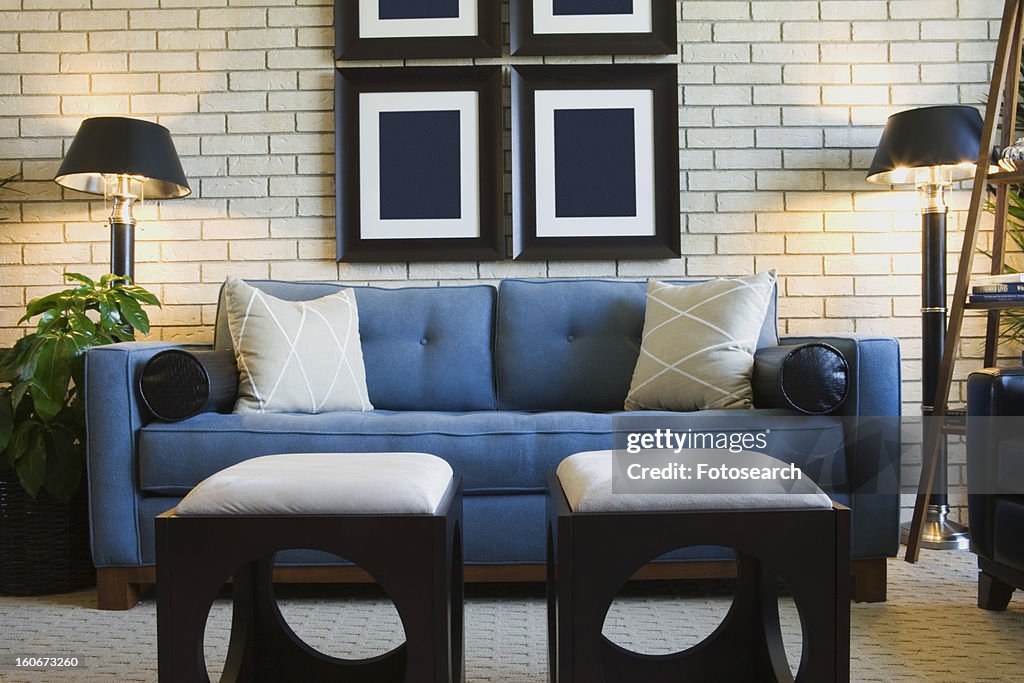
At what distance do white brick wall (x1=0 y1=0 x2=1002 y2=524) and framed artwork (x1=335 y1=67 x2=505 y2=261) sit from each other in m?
0.10

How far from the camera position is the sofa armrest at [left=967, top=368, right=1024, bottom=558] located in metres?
1.81

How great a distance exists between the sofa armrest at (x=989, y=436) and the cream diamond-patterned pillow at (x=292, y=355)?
5.23 ft

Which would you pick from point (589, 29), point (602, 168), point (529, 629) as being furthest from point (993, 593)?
point (589, 29)

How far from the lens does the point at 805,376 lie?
2.10 m

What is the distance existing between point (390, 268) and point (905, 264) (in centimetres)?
184

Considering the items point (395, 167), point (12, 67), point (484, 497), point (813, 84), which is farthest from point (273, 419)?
point (813, 84)

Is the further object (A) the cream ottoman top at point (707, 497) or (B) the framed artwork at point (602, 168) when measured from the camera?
(B) the framed artwork at point (602, 168)

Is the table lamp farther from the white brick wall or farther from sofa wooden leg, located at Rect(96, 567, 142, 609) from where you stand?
sofa wooden leg, located at Rect(96, 567, 142, 609)

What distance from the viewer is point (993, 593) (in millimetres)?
2002

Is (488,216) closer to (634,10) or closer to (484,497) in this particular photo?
(634,10)

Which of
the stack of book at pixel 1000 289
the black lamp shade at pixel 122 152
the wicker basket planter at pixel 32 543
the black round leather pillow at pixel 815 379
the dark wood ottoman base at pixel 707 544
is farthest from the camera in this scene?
the black lamp shade at pixel 122 152

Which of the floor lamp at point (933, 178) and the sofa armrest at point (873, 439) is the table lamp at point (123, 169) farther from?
the floor lamp at point (933, 178)

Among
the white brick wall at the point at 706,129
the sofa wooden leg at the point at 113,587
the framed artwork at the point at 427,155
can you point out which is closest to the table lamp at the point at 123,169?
the white brick wall at the point at 706,129

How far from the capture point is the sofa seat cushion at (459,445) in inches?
81.4
